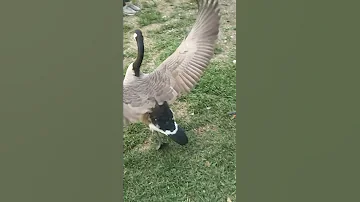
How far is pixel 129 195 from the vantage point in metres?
2.60

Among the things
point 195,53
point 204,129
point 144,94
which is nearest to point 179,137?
point 204,129

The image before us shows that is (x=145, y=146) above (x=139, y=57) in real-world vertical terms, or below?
below

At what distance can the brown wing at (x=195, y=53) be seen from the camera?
2676mm

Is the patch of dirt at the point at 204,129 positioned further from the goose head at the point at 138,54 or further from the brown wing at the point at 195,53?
the goose head at the point at 138,54

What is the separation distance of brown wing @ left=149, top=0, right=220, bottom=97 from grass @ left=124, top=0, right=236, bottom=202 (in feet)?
0.26

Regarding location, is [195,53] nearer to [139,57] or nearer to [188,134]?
[139,57]

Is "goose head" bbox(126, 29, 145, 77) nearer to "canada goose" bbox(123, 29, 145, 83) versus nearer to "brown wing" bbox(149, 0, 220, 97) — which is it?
"canada goose" bbox(123, 29, 145, 83)

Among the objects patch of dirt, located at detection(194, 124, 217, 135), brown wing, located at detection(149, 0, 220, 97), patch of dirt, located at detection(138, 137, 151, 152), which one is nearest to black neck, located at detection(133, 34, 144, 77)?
brown wing, located at detection(149, 0, 220, 97)

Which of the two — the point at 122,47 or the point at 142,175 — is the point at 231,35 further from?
the point at 142,175

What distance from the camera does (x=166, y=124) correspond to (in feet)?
8.80

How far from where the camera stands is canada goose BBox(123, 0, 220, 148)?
8.67 feet

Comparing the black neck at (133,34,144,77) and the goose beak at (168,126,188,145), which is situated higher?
the black neck at (133,34,144,77)

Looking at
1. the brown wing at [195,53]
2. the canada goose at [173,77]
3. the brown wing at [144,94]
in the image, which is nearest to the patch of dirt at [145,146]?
the canada goose at [173,77]

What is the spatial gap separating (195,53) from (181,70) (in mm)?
147
